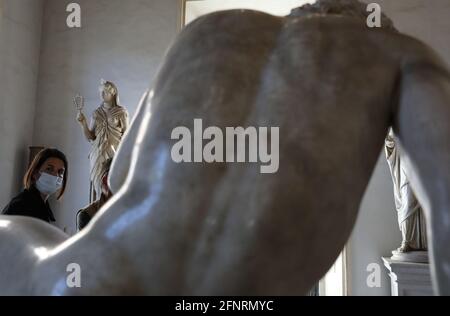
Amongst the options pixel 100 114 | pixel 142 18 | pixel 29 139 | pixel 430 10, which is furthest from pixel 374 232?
pixel 29 139

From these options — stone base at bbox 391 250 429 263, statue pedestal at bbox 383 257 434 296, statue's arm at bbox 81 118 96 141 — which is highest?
statue's arm at bbox 81 118 96 141

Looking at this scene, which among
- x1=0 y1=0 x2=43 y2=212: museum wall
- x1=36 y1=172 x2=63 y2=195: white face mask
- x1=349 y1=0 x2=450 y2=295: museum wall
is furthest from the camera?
x1=0 y1=0 x2=43 y2=212: museum wall

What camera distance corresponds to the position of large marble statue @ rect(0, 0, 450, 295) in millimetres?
711

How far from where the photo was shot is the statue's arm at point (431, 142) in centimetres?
72

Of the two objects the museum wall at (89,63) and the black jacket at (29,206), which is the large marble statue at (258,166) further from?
the museum wall at (89,63)

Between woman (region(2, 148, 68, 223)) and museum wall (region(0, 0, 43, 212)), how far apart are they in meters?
5.23

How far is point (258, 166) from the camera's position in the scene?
0.73m

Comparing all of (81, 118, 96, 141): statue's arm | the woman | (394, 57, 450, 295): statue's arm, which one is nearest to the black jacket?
the woman

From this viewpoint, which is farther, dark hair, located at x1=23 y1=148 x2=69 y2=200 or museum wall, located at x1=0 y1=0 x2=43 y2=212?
museum wall, located at x1=0 y1=0 x2=43 y2=212

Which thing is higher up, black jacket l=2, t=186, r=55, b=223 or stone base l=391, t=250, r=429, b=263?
black jacket l=2, t=186, r=55, b=223

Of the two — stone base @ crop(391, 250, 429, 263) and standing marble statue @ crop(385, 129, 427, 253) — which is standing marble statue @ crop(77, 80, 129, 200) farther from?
stone base @ crop(391, 250, 429, 263)
